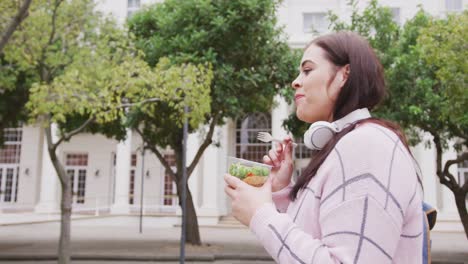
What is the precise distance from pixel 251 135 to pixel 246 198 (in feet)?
84.5

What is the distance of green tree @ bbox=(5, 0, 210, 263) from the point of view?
8.59 m

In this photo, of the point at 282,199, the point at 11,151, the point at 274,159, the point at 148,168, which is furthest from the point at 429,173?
the point at 11,151

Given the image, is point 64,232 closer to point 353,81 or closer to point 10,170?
point 353,81

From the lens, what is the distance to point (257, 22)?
1163 centimetres

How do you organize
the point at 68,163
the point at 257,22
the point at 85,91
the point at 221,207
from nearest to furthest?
the point at 85,91 → the point at 257,22 → the point at 221,207 → the point at 68,163

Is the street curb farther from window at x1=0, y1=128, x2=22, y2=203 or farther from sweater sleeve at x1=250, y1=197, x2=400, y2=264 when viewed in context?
window at x1=0, y1=128, x2=22, y2=203

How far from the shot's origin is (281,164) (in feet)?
5.85

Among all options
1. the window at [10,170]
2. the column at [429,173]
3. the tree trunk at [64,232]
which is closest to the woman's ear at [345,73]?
the tree trunk at [64,232]

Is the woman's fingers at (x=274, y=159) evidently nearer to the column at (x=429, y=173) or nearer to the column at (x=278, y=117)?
the column at (x=278, y=117)

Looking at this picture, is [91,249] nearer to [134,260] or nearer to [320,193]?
[134,260]

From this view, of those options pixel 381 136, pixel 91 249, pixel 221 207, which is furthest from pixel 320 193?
pixel 221 207

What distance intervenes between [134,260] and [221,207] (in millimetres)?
14436

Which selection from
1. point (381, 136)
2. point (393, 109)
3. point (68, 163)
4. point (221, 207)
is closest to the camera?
point (381, 136)

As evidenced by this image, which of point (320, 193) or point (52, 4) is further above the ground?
point (52, 4)
